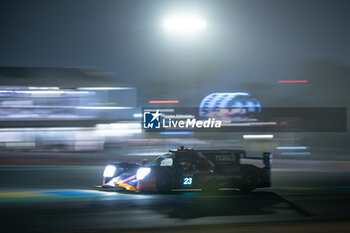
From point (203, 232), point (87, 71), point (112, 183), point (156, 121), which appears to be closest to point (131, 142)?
point (156, 121)

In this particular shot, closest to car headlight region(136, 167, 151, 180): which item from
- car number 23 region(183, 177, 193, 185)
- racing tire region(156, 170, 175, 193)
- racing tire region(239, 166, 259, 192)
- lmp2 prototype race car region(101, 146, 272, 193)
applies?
lmp2 prototype race car region(101, 146, 272, 193)

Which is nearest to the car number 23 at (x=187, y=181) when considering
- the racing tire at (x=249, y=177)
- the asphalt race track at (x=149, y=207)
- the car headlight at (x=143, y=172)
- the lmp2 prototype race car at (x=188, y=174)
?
the lmp2 prototype race car at (x=188, y=174)

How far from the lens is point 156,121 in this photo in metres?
30.2

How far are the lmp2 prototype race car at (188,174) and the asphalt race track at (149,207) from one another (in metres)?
0.28

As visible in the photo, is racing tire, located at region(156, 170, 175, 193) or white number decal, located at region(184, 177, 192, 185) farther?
white number decal, located at region(184, 177, 192, 185)

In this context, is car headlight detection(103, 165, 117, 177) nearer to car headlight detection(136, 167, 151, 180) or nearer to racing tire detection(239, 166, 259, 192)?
car headlight detection(136, 167, 151, 180)

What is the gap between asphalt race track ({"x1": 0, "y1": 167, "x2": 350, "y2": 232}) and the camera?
681cm

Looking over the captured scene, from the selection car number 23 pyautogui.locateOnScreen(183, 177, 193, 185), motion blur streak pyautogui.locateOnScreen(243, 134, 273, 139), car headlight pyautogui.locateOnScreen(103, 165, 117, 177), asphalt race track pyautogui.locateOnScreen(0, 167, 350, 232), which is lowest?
asphalt race track pyautogui.locateOnScreen(0, 167, 350, 232)

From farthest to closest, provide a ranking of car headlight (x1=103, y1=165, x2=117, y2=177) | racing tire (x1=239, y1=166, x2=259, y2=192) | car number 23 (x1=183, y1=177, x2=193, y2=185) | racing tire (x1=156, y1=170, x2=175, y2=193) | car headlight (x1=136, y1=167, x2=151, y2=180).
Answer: racing tire (x1=239, y1=166, x2=259, y2=192), car headlight (x1=103, y1=165, x2=117, y2=177), car number 23 (x1=183, y1=177, x2=193, y2=185), racing tire (x1=156, y1=170, x2=175, y2=193), car headlight (x1=136, y1=167, x2=151, y2=180)

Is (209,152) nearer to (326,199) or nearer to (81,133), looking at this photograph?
(326,199)

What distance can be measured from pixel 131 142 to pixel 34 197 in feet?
70.0

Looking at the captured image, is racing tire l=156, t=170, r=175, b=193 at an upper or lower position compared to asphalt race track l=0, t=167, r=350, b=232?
upper

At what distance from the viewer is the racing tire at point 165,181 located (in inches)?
401

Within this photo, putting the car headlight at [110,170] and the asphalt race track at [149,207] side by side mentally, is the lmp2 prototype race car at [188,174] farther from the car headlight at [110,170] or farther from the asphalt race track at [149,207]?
the asphalt race track at [149,207]
